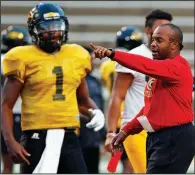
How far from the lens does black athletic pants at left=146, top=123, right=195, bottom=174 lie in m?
4.91

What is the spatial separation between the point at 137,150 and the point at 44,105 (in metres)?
0.82

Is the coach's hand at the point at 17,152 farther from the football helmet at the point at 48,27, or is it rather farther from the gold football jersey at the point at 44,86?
the football helmet at the point at 48,27

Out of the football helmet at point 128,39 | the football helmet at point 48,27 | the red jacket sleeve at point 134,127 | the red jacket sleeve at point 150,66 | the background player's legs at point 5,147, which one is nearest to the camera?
the red jacket sleeve at point 150,66

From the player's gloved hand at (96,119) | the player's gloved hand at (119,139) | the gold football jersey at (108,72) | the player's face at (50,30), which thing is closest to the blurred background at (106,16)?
the gold football jersey at (108,72)

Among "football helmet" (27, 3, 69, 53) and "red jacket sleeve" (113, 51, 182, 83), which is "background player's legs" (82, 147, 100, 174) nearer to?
"football helmet" (27, 3, 69, 53)

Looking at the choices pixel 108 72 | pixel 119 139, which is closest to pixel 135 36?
pixel 108 72

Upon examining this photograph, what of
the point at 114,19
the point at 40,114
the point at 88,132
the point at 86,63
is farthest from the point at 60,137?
the point at 114,19

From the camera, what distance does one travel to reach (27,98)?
5.55 meters

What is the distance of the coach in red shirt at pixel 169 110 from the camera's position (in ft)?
16.0

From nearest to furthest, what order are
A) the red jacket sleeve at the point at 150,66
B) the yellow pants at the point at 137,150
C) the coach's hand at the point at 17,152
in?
the red jacket sleeve at the point at 150,66 < the coach's hand at the point at 17,152 < the yellow pants at the point at 137,150

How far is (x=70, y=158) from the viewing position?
18.0 ft

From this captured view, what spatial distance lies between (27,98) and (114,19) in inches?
405

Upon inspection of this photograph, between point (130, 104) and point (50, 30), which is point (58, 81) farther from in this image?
point (130, 104)

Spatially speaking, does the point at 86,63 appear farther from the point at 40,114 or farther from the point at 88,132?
the point at 88,132
